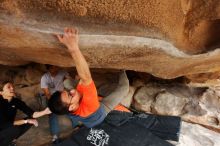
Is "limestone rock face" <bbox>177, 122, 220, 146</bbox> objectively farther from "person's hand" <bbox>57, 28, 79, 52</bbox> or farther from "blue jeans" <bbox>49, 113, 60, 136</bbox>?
"person's hand" <bbox>57, 28, 79, 52</bbox>

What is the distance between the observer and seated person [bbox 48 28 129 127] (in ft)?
8.52

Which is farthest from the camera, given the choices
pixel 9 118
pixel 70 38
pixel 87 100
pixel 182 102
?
pixel 182 102

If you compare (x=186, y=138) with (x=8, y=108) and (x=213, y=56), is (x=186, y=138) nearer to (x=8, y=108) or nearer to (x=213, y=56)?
(x=213, y=56)

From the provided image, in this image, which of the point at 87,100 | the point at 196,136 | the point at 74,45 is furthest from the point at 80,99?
the point at 196,136

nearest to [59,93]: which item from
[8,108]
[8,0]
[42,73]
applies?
[8,108]

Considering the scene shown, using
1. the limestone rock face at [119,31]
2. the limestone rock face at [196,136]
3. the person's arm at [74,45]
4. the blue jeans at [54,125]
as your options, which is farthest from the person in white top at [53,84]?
the limestone rock face at [196,136]

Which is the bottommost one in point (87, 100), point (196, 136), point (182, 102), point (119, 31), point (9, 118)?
point (196, 136)

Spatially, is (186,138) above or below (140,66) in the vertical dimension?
below

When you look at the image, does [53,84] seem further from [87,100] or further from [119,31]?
[119,31]

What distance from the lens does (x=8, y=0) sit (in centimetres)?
230

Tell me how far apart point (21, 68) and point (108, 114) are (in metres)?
1.36

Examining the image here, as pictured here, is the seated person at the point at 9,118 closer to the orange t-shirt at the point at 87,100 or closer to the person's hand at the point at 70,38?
the orange t-shirt at the point at 87,100

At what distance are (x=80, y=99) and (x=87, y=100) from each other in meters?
0.08

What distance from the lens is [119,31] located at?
2586 millimetres
